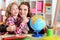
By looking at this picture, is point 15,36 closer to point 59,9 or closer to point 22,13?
point 22,13

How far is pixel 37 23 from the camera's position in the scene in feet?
3.73

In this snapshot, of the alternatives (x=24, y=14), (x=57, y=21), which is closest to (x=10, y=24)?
(x=24, y=14)

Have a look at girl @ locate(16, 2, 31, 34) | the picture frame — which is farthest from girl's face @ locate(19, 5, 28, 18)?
the picture frame

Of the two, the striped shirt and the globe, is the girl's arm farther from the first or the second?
the globe

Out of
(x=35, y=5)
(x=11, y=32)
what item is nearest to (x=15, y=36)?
(x=11, y=32)

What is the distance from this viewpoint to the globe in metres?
1.14

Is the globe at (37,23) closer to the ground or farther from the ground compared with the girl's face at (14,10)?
closer to the ground

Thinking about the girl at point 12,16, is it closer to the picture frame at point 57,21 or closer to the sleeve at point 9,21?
the sleeve at point 9,21

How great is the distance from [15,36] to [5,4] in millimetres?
245

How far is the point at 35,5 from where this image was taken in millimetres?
1226

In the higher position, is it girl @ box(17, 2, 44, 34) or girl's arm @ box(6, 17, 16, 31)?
girl @ box(17, 2, 44, 34)

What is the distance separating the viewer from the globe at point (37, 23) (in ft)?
3.74

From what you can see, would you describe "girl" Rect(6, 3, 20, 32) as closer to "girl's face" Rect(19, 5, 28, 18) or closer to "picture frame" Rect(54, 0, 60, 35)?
"girl's face" Rect(19, 5, 28, 18)

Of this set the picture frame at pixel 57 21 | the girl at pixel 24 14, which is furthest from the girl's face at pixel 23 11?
the picture frame at pixel 57 21
